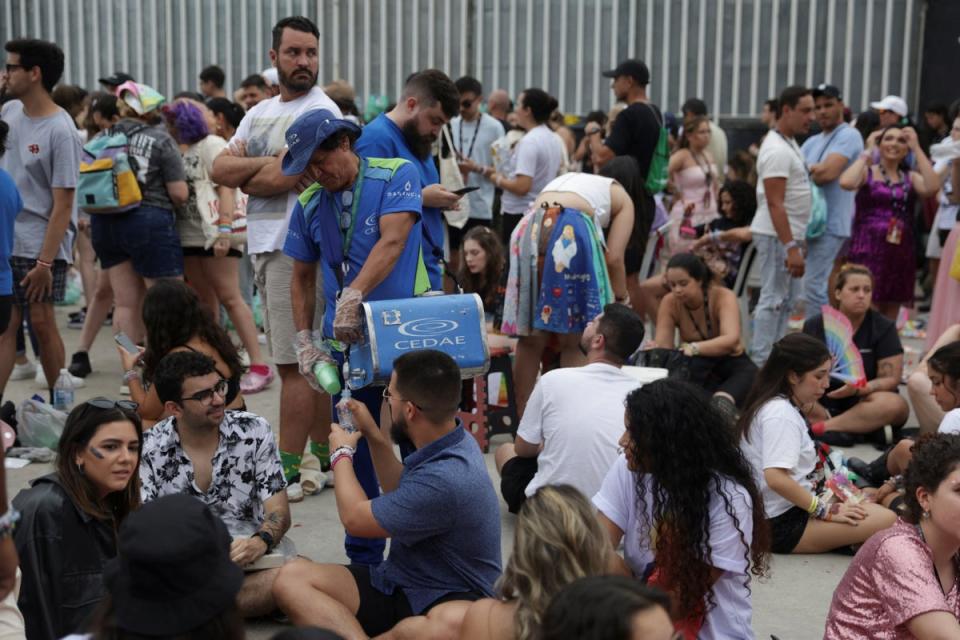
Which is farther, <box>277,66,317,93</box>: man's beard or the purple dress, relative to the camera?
the purple dress

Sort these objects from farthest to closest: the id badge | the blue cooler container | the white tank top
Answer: the id badge < the white tank top < the blue cooler container

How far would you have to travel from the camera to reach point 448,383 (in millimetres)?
3656

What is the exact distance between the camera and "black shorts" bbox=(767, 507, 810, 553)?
498cm

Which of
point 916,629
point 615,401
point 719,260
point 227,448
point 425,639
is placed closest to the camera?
point 916,629

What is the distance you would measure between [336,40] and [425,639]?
1196 centimetres

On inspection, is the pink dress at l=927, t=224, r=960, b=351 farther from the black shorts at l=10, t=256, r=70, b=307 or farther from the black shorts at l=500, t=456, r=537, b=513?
the black shorts at l=10, t=256, r=70, b=307

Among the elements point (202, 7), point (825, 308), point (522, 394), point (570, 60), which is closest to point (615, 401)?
point (522, 394)

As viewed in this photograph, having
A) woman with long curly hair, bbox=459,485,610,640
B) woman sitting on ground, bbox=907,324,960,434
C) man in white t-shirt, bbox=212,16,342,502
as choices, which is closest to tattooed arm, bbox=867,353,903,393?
woman sitting on ground, bbox=907,324,960,434

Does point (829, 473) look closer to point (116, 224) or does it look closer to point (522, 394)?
point (522, 394)

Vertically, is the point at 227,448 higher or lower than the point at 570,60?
lower

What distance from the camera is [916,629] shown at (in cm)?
324

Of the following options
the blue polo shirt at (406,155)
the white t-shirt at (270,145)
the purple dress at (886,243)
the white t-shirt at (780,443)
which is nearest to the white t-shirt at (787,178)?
the purple dress at (886,243)

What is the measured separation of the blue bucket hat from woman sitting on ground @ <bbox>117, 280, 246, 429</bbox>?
38.9 inches

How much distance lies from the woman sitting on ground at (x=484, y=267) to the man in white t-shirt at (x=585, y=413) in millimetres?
1849
